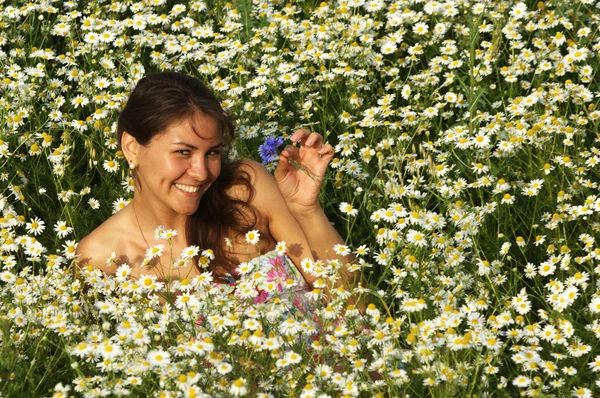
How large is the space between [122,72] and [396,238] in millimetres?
2265

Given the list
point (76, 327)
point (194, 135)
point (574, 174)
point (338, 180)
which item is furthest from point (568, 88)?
point (76, 327)

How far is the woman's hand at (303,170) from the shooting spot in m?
4.13

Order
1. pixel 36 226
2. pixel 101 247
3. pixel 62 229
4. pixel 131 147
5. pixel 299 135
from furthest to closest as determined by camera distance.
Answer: pixel 62 229 < pixel 36 226 < pixel 101 247 < pixel 131 147 < pixel 299 135

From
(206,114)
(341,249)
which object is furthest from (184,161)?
(341,249)

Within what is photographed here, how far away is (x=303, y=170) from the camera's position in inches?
165

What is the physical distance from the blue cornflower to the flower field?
0.02 m

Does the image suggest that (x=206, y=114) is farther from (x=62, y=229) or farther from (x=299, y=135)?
(x=62, y=229)

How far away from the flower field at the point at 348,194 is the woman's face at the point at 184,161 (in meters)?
0.36

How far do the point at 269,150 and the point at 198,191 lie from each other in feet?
3.10

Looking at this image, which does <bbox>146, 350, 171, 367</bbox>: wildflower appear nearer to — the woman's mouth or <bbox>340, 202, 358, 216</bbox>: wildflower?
the woman's mouth

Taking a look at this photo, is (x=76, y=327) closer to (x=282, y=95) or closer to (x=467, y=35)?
(x=282, y=95)

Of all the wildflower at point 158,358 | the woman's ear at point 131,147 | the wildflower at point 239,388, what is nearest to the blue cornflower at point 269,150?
the woman's ear at point 131,147

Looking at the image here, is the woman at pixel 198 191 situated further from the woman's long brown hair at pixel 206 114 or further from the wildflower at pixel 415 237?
the wildflower at pixel 415 237

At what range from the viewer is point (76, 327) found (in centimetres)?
349
